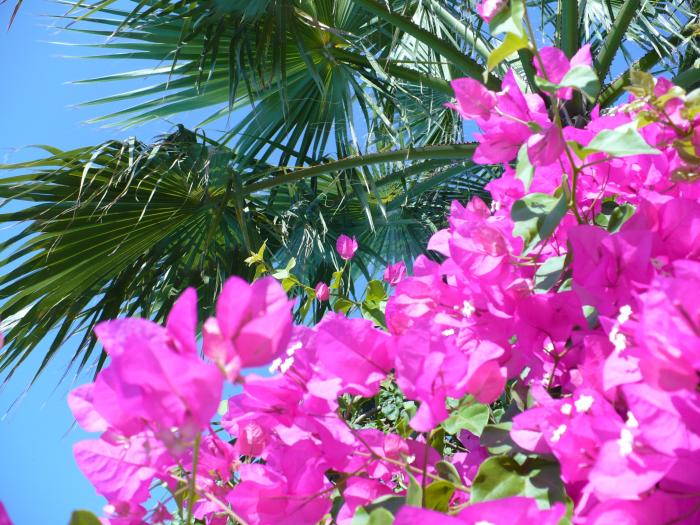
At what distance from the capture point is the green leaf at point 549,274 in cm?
44

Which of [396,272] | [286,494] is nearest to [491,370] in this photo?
[286,494]

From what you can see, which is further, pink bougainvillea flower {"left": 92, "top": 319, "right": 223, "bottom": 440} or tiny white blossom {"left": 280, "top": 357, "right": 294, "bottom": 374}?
tiny white blossom {"left": 280, "top": 357, "right": 294, "bottom": 374}

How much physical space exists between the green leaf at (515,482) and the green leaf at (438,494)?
0.03 metres

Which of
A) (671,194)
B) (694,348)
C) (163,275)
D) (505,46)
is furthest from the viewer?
(163,275)

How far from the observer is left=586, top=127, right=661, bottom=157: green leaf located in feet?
1.15

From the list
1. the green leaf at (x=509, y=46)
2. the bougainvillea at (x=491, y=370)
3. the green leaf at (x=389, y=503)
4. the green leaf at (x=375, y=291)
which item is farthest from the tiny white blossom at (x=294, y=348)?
the green leaf at (x=375, y=291)

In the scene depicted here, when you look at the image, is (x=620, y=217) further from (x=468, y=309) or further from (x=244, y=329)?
(x=244, y=329)

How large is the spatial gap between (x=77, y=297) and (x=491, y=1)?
176 cm

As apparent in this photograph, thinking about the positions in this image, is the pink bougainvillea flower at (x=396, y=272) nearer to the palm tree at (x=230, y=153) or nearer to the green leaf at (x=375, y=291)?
the green leaf at (x=375, y=291)

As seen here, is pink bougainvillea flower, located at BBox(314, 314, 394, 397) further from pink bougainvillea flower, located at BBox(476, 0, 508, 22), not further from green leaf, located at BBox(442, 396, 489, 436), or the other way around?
pink bougainvillea flower, located at BBox(476, 0, 508, 22)

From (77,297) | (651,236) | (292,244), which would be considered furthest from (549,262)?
(292,244)

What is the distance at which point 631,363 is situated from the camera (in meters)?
0.31

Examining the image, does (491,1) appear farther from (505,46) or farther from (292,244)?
(292,244)

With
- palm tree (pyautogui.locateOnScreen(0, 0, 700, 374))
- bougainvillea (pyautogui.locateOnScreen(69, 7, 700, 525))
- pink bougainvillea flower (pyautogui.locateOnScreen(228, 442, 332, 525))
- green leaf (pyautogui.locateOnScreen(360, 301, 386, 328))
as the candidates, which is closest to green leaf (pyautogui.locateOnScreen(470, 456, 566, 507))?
bougainvillea (pyautogui.locateOnScreen(69, 7, 700, 525))
